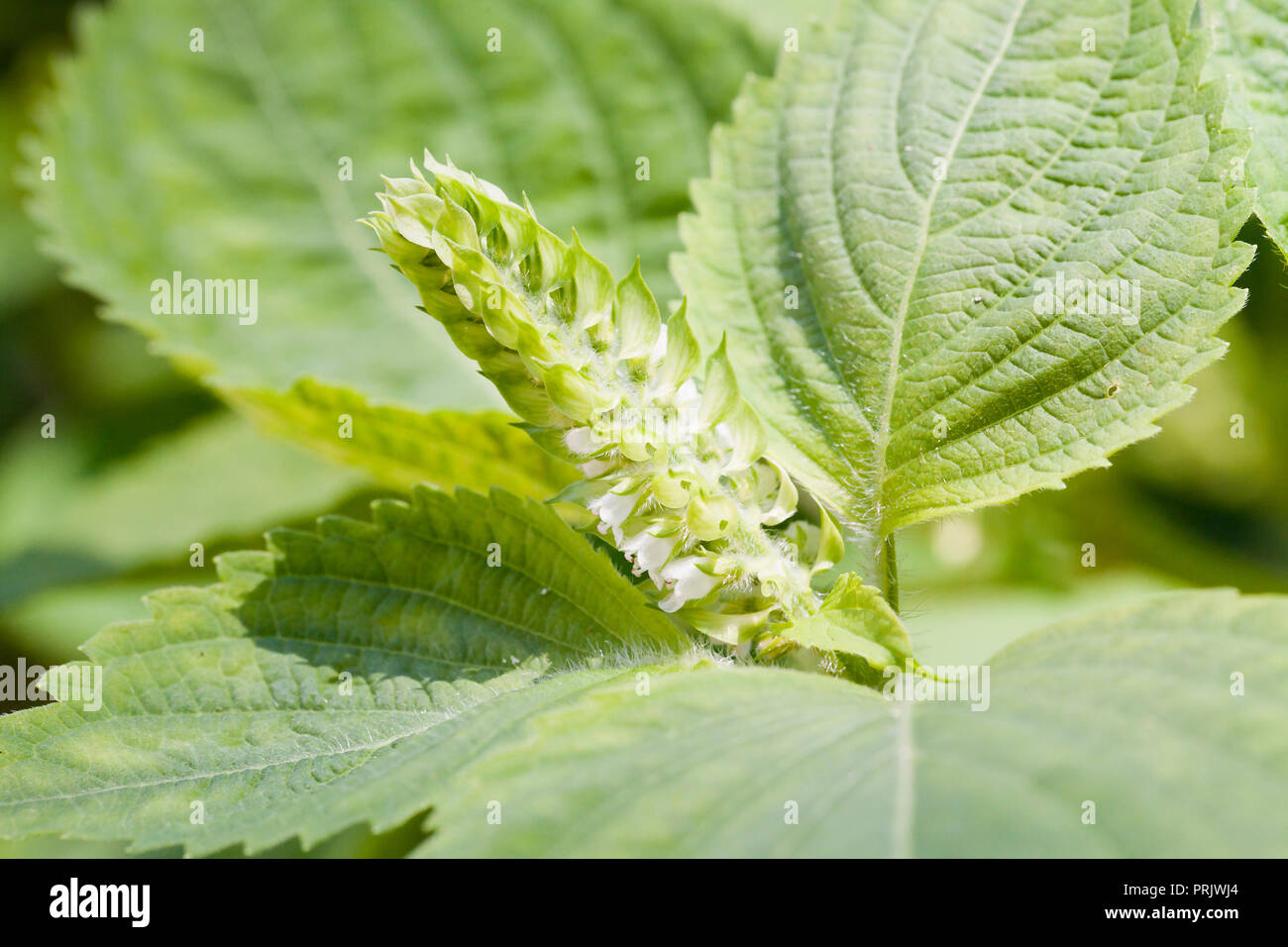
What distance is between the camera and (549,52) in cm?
232

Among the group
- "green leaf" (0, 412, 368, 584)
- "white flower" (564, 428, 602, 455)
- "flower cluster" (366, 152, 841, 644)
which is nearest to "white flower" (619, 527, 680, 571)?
"flower cluster" (366, 152, 841, 644)

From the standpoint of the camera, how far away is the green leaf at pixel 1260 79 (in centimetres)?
137

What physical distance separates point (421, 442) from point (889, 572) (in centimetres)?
81

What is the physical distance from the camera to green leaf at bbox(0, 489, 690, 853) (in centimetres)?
121

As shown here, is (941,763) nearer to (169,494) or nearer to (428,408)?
(428,408)

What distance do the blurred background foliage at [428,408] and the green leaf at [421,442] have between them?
0.24 feet

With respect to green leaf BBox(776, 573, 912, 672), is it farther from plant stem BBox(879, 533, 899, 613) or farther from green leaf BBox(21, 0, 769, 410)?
green leaf BBox(21, 0, 769, 410)

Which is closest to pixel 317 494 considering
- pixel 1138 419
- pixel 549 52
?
pixel 549 52

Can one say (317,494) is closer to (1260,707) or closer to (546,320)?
(546,320)

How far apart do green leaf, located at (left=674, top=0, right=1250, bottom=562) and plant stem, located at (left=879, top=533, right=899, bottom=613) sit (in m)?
0.02

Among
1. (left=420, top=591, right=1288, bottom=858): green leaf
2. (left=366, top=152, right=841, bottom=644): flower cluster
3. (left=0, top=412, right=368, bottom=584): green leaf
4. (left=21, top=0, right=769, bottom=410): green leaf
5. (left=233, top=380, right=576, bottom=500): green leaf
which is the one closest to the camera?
(left=420, top=591, right=1288, bottom=858): green leaf

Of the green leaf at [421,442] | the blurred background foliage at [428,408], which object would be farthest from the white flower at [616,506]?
the blurred background foliage at [428,408]

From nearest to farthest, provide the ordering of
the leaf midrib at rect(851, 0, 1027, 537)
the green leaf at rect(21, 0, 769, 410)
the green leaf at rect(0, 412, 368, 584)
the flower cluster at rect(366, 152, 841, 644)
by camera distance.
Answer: the flower cluster at rect(366, 152, 841, 644)
the leaf midrib at rect(851, 0, 1027, 537)
the green leaf at rect(21, 0, 769, 410)
the green leaf at rect(0, 412, 368, 584)

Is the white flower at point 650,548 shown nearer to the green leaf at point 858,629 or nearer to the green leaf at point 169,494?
the green leaf at point 858,629
